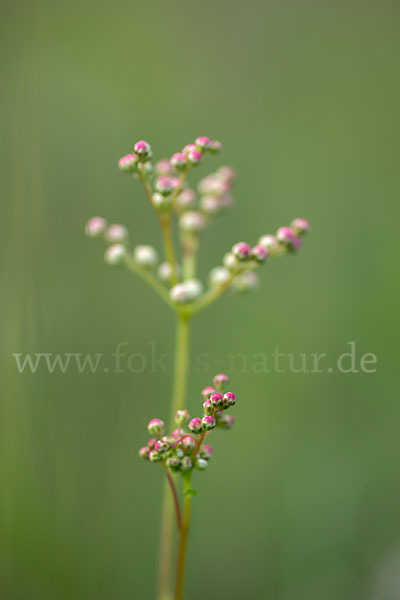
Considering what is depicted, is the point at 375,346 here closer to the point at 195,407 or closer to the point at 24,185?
the point at 195,407

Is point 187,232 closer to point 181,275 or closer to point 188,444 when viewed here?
point 181,275

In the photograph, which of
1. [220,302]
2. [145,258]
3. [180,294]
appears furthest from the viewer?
[220,302]

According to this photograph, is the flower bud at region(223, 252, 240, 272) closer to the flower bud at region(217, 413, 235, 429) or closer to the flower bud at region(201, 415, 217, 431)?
the flower bud at region(217, 413, 235, 429)

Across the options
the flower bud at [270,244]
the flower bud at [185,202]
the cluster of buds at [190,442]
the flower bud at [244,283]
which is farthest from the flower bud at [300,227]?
the cluster of buds at [190,442]

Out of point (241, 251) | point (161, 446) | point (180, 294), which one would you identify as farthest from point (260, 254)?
point (161, 446)

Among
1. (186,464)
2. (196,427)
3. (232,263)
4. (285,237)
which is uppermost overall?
(285,237)

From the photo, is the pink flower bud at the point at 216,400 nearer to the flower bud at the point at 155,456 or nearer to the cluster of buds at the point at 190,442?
the cluster of buds at the point at 190,442

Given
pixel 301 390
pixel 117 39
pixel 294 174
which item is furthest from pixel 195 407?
pixel 117 39
